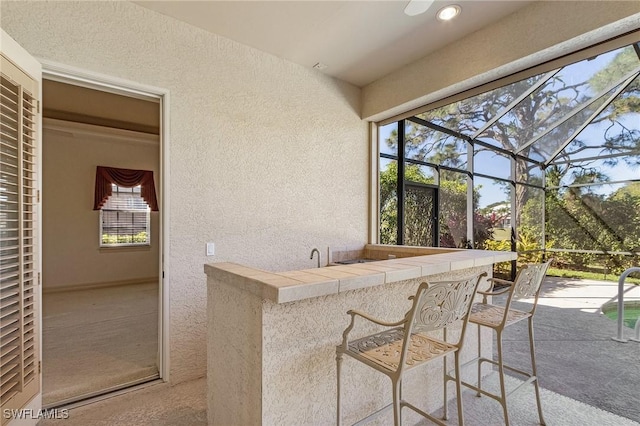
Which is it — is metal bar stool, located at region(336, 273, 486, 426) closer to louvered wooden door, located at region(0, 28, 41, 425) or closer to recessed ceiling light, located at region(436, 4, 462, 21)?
louvered wooden door, located at region(0, 28, 41, 425)

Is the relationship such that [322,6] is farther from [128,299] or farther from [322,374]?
[128,299]

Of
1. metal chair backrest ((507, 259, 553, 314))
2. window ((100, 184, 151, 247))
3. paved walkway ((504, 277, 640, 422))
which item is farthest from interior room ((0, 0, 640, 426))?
window ((100, 184, 151, 247))

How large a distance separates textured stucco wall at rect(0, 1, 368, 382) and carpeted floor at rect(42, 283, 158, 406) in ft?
1.91

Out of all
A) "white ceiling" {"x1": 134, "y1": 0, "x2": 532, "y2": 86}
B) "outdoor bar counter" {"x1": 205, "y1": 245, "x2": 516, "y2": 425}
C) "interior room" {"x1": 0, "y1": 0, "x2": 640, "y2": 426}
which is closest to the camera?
"outdoor bar counter" {"x1": 205, "y1": 245, "x2": 516, "y2": 425}

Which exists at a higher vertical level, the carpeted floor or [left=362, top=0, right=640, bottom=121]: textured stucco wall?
[left=362, top=0, right=640, bottom=121]: textured stucco wall

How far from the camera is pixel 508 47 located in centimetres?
248

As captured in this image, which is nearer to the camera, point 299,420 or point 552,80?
point 299,420

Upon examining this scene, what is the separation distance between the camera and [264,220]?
301cm

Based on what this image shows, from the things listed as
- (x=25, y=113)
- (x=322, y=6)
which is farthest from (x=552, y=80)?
(x=25, y=113)

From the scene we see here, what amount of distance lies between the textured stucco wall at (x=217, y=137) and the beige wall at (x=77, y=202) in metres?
4.25

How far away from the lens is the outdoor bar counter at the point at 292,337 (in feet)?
4.40

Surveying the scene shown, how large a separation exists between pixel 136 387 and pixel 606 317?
5.71m

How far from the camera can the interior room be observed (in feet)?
6.58

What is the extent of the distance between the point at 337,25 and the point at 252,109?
1072mm
